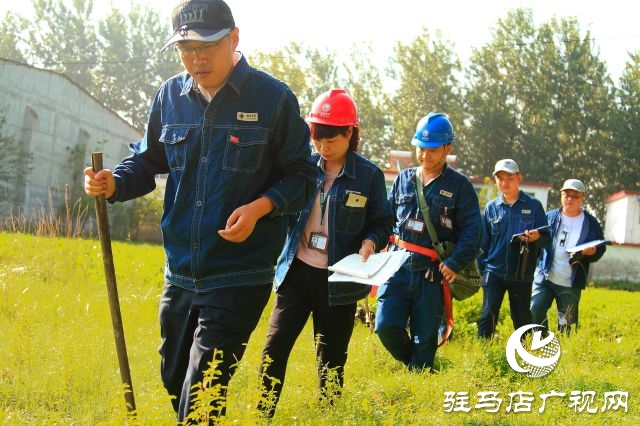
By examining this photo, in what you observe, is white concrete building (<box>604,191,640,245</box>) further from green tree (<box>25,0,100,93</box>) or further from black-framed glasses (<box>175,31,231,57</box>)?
green tree (<box>25,0,100,93</box>)

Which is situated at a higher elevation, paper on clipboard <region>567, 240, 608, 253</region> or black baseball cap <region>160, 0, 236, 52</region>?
black baseball cap <region>160, 0, 236, 52</region>

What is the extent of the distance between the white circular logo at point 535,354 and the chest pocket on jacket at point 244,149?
11.8ft

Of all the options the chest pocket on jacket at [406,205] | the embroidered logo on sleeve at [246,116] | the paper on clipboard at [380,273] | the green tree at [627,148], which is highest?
the green tree at [627,148]

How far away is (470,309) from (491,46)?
155ft

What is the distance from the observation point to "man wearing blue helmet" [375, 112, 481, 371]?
6.15 meters

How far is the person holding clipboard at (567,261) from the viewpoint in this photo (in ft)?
30.3

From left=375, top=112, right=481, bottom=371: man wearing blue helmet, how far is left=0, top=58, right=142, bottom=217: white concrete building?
28006 mm

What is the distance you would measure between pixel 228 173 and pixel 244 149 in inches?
5.0

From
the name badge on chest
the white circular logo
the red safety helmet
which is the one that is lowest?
the white circular logo

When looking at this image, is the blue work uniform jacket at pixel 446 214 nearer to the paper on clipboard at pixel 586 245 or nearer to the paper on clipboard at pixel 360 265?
the paper on clipboard at pixel 360 265

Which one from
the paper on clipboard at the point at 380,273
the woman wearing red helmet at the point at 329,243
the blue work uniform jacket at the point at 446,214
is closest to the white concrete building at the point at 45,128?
the blue work uniform jacket at the point at 446,214

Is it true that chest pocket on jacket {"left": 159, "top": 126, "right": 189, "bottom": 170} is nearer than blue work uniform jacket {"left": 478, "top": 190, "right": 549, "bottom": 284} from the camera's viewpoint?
Yes

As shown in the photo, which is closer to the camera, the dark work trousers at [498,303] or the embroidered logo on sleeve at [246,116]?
the embroidered logo on sleeve at [246,116]

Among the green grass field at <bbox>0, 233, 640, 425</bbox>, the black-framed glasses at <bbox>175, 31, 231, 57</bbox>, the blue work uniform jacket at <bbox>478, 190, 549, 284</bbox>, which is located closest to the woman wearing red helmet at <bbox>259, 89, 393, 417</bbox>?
the green grass field at <bbox>0, 233, 640, 425</bbox>
